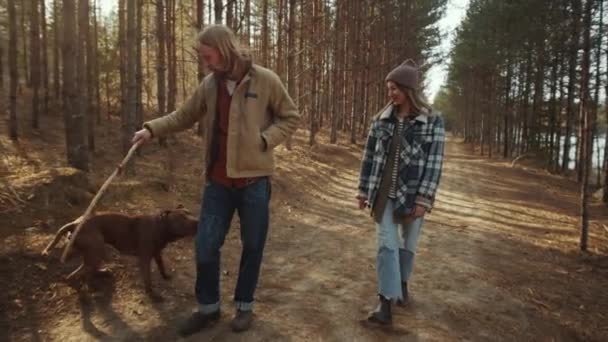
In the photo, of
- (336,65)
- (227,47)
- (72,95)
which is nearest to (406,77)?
(227,47)

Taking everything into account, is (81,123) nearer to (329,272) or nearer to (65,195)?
(65,195)

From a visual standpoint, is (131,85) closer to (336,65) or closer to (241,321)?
(241,321)

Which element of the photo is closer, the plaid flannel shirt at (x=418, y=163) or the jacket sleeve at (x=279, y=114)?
the jacket sleeve at (x=279, y=114)

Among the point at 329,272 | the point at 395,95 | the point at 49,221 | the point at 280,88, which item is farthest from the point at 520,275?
the point at 49,221

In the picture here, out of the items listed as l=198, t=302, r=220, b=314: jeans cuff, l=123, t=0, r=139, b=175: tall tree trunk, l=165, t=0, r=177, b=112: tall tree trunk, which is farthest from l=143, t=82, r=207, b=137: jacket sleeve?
l=165, t=0, r=177, b=112: tall tree trunk

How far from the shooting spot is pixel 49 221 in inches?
211

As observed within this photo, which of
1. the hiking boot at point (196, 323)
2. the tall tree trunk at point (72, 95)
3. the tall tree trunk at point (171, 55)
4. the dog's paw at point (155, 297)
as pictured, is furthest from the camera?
the tall tree trunk at point (171, 55)

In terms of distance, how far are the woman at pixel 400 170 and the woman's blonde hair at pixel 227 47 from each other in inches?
51.3

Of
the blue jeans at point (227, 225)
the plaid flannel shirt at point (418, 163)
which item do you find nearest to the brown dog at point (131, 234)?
the blue jeans at point (227, 225)

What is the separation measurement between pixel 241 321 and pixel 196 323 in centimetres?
36

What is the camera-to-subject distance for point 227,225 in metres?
3.57

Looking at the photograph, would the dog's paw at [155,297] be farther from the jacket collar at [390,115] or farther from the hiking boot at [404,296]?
the jacket collar at [390,115]

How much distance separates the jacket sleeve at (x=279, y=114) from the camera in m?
3.35

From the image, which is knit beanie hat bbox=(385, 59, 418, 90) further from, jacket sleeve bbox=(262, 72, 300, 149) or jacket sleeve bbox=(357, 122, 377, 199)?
jacket sleeve bbox=(262, 72, 300, 149)
